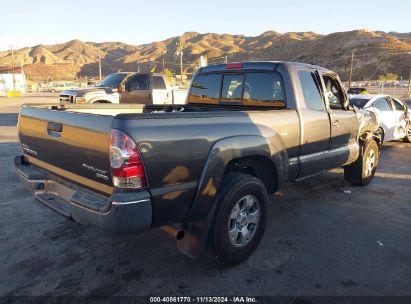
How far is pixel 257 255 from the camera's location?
376cm

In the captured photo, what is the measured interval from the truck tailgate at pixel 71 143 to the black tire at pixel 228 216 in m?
1.04

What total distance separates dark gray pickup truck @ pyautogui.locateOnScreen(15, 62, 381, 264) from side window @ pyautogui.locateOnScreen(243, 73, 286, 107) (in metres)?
0.01

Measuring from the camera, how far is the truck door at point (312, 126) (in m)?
4.38

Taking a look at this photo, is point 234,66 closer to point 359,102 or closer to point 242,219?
point 242,219

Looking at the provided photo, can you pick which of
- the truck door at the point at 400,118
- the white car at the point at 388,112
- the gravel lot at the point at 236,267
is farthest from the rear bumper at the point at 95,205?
the truck door at the point at 400,118

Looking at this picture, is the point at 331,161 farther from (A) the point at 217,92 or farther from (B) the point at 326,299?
(B) the point at 326,299

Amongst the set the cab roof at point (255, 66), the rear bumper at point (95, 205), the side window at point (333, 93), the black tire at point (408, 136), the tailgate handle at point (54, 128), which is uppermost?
the cab roof at point (255, 66)

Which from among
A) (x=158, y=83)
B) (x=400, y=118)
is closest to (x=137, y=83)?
(x=158, y=83)

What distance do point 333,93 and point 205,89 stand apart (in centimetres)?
188

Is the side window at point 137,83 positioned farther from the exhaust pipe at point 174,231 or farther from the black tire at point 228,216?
the exhaust pipe at point 174,231

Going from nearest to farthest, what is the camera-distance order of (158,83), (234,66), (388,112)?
(234,66) < (388,112) < (158,83)

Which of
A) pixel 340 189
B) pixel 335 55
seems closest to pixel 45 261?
pixel 340 189

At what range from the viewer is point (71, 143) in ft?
10.1

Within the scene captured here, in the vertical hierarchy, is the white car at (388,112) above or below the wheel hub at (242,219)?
above
